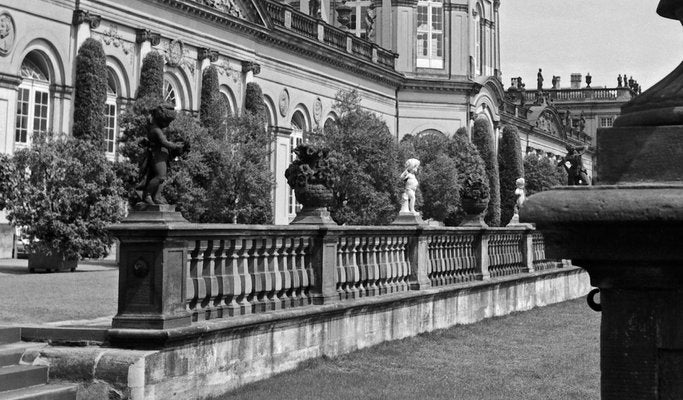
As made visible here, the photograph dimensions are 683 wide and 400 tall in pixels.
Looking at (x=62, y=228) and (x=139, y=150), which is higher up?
(x=139, y=150)

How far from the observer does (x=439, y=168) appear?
156ft

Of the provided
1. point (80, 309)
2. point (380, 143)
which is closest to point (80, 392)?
point (80, 309)

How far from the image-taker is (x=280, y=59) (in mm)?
42812

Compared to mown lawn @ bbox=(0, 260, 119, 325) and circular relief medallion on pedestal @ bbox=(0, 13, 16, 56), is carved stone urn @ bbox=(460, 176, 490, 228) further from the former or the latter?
circular relief medallion on pedestal @ bbox=(0, 13, 16, 56)

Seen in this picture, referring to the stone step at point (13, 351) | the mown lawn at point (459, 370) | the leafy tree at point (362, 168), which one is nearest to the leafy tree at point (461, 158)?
the leafy tree at point (362, 168)

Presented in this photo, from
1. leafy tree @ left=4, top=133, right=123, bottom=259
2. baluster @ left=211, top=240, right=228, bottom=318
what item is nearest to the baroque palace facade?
leafy tree @ left=4, top=133, right=123, bottom=259

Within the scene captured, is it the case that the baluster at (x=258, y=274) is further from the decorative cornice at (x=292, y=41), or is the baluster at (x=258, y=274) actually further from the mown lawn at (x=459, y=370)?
the decorative cornice at (x=292, y=41)

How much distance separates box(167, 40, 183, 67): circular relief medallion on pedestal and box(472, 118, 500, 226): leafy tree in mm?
26891

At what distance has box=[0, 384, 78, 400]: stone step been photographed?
829cm

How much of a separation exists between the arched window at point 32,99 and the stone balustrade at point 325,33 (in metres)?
14.0

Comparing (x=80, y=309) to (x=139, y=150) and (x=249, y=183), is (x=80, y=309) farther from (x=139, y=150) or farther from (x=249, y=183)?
(x=249, y=183)

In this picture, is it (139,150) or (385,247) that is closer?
(385,247)

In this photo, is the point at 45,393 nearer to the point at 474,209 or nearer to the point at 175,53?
the point at 474,209

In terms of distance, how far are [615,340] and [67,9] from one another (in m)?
28.1
